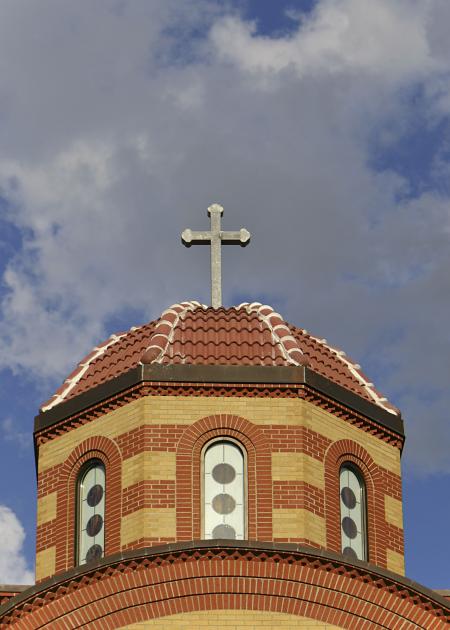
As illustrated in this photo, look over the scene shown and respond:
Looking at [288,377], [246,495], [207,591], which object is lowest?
[207,591]

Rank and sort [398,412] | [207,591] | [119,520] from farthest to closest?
[398,412] → [119,520] → [207,591]

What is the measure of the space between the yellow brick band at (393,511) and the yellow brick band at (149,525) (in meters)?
3.66

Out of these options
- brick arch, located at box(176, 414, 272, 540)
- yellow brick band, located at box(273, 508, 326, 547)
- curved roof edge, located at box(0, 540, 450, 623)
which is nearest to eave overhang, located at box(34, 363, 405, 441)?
brick arch, located at box(176, 414, 272, 540)

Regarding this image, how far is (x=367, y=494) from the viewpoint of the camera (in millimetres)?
30188

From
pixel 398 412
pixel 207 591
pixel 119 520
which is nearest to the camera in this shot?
pixel 207 591

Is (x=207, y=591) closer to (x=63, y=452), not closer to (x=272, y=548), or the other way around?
(x=272, y=548)

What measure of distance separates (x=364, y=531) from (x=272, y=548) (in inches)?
115

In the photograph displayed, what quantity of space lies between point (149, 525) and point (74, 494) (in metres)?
1.91

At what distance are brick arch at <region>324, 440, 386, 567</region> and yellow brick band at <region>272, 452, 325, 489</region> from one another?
31 centimetres

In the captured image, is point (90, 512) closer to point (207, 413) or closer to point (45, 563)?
point (45, 563)

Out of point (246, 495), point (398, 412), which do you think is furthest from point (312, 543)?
point (398, 412)

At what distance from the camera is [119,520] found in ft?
95.1

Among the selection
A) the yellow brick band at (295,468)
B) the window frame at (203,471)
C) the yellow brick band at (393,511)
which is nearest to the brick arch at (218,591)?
the window frame at (203,471)

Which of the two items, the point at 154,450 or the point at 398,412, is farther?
the point at 398,412
